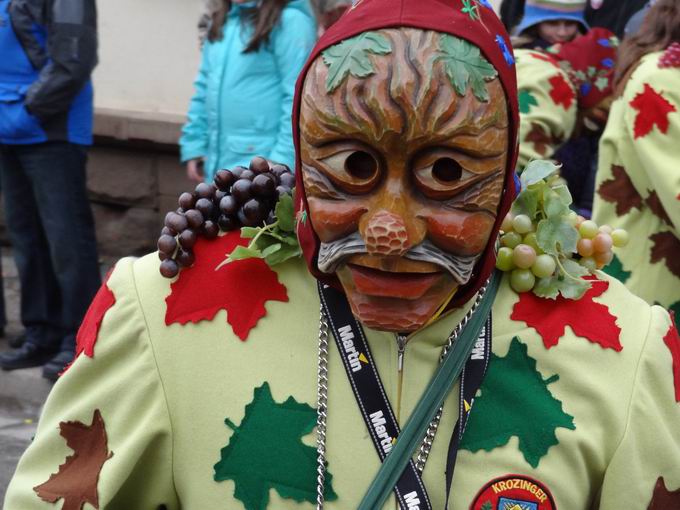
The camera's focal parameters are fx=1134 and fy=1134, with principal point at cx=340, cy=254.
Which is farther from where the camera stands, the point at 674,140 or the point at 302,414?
the point at 674,140

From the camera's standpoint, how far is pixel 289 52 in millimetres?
4281

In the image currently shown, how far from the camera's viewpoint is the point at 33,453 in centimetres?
199

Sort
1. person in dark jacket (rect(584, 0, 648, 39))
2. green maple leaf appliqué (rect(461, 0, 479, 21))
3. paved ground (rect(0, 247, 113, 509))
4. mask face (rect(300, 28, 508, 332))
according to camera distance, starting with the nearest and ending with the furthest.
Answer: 1. mask face (rect(300, 28, 508, 332))
2. green maple leaf appliqué (rect(461, 0, 479, 21))
3. paved ground (rect(0, 247, 113, 509))
4. person in dark jacket (rect(584, 0, 648, 39))

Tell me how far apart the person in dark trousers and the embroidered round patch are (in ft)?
10.5

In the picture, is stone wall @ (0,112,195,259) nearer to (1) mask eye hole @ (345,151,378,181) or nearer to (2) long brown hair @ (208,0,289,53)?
(2) long brown hair @ (208,0,289,53)

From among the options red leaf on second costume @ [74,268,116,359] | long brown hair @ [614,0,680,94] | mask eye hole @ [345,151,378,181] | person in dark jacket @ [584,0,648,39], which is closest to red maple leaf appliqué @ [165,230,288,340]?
red leaf on second costume @ [74,268,116,359]

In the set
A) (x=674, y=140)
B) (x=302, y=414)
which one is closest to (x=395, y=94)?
(x=302, y=414)

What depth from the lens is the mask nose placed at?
1.67m

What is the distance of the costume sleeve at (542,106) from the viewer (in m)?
Result: 4.11

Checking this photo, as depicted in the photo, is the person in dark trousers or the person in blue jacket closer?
the person in blue jacket

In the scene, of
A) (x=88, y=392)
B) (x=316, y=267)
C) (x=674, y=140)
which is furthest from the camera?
(x=674, y=140)

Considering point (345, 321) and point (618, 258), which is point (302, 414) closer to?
point (345, 321)

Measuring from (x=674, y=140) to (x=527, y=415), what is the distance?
1.66m

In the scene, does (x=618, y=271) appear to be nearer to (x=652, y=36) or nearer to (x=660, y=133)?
(x=660, y=133)
